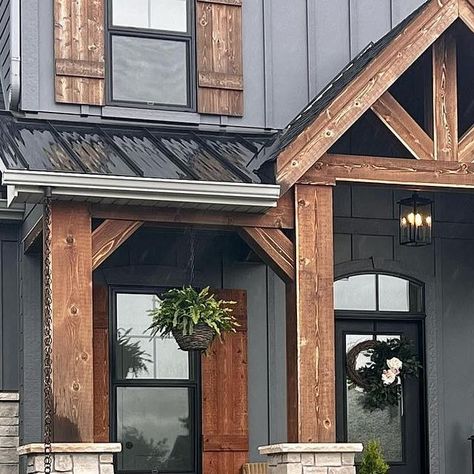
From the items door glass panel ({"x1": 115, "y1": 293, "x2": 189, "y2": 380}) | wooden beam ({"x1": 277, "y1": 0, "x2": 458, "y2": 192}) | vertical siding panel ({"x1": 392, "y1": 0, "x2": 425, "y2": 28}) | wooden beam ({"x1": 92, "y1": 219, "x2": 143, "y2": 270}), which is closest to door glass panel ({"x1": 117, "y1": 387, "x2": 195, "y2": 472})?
door glass panel ({"x1": 115, "y1": 293, "x2": 189, "y2": 380})

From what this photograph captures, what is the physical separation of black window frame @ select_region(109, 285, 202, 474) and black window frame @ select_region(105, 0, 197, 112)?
64.8 inches

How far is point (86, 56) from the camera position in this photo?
35.1 ft

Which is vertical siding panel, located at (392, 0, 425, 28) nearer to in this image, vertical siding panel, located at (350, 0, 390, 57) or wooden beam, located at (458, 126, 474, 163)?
vertical siding panel, located at (350, 0, 390, 57)

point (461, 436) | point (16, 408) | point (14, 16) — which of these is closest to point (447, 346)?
point (461, 436)

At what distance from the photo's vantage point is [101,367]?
1078 cm

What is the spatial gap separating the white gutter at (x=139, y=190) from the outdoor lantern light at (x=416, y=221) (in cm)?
227

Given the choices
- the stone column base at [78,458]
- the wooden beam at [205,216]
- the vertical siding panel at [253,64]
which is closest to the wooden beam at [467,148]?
the wooden beam at [205,216]

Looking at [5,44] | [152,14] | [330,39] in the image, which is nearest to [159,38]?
[152,14]

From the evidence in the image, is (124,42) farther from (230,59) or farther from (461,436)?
(461,436)

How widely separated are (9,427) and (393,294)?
390 cm

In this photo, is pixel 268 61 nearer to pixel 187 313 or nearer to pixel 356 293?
pixel 356 293

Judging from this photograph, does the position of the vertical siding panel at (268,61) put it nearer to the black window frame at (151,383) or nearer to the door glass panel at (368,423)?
the black window frame at (151,383)

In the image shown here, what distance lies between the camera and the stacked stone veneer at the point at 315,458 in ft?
30.9

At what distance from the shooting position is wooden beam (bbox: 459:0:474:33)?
10.0 metres
